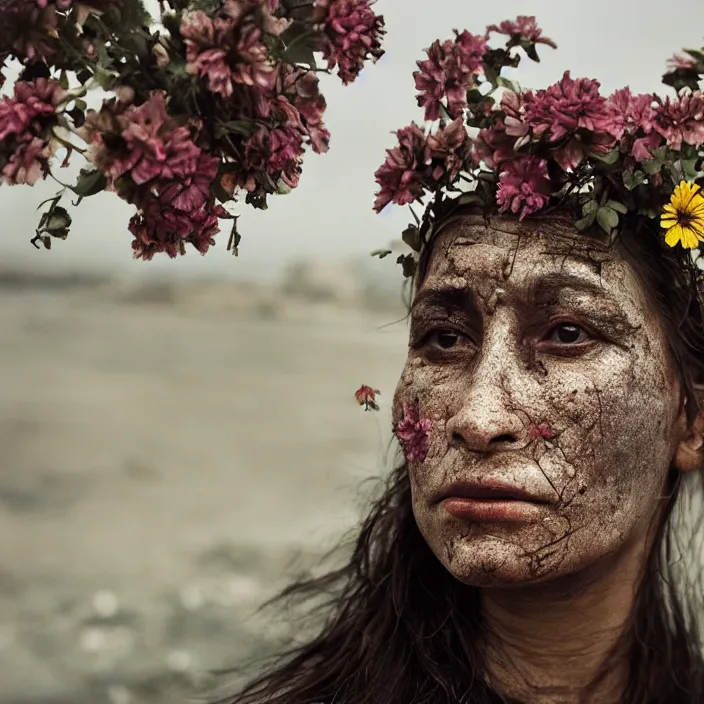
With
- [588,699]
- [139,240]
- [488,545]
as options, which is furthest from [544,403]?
[139,240]

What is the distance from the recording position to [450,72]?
2996 millimetres

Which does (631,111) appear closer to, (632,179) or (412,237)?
(632,179)

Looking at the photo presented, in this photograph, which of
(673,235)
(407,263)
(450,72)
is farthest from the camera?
(407,263)

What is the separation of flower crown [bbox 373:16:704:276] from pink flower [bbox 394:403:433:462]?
20.7 inches

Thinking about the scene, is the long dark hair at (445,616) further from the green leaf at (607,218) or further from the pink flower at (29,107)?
the pink flower at (29,107)

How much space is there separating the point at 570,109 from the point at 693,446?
0.92 m

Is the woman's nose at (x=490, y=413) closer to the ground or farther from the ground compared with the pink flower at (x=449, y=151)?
closer to the ground

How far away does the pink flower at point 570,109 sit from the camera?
2.79 metres

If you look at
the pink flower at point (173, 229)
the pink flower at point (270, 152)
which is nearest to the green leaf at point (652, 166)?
the pink flower at point (270, 152)

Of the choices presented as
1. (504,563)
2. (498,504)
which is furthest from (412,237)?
(504,563)

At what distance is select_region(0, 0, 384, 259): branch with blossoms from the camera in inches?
86.4

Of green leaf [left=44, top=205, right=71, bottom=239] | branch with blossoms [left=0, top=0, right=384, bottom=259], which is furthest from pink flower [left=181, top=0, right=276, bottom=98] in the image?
green leaf [left=44, top=205, right=71, bottom=239]

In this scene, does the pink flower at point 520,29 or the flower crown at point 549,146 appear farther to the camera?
the pink flower at point 520,29

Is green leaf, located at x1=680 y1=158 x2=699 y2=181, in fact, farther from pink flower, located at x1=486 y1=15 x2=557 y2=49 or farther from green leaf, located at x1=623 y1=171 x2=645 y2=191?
pink flower, located at x1=486 y1=15 x2=557 y2=49
